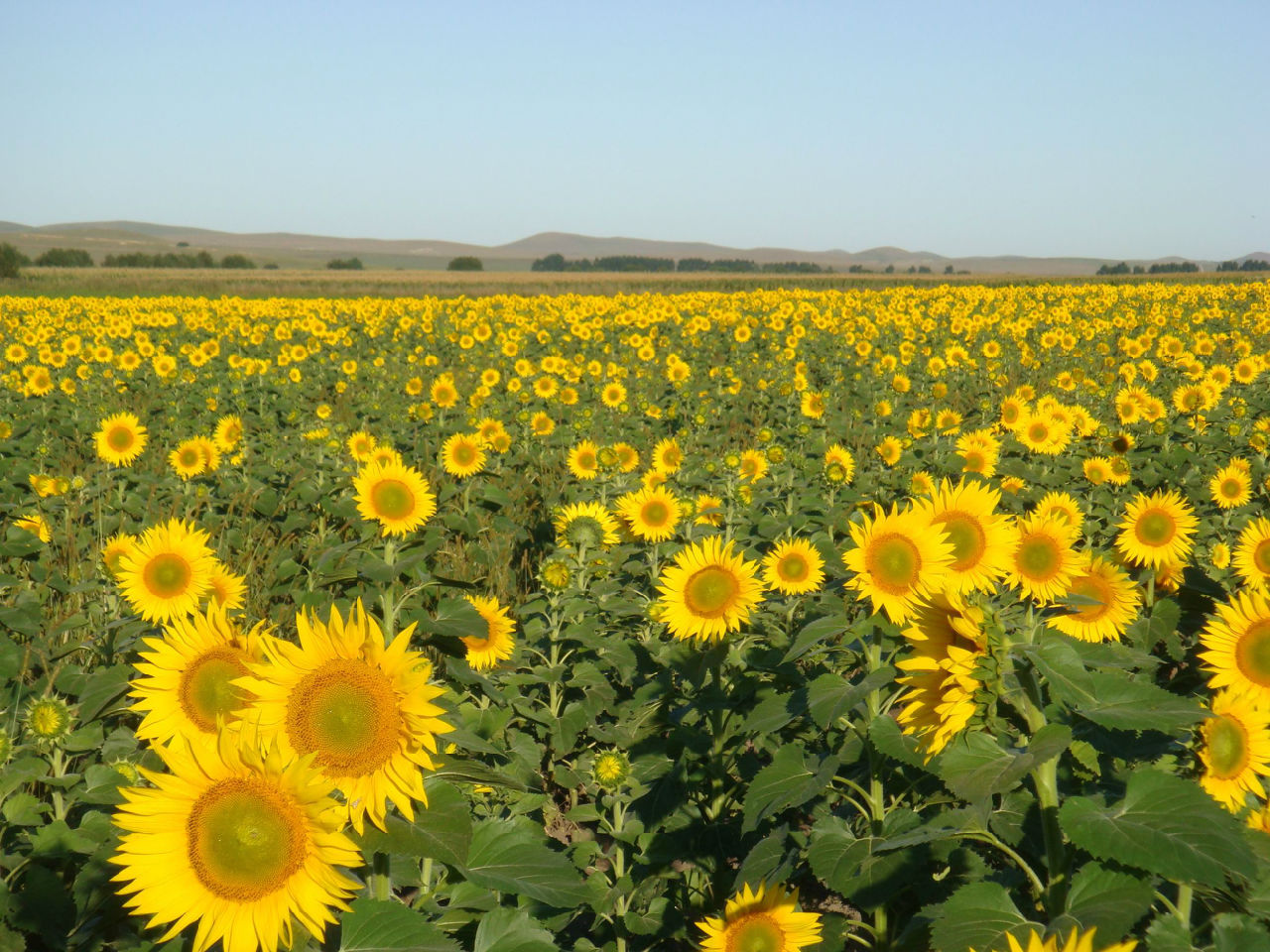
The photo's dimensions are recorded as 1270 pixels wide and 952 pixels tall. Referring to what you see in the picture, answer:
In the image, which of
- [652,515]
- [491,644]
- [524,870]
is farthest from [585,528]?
[524,870]

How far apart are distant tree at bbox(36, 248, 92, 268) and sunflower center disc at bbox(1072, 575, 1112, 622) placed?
285 feet

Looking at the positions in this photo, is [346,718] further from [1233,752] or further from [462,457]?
[462,457]

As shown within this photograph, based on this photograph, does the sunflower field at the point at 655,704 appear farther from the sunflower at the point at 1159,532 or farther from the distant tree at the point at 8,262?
the distant tree at the point at 8,262

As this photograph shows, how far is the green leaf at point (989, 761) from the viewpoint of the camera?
4.88 feet

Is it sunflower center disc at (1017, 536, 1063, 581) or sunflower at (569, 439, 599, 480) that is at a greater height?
sunflower center disc at (1017, 536, 1063, 581)

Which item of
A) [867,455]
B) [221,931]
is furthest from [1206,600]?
[867,455]

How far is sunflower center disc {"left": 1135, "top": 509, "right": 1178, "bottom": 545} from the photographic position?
13.0 feet

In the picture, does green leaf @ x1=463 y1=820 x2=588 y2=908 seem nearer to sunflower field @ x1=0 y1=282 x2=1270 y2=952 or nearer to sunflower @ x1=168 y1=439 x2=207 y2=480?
sunflower field @ x1=0 y1=282 x2=1270 y2=952

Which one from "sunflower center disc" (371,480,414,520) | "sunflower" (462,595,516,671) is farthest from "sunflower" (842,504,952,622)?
"sunflower center disc" (371,480,414,520)

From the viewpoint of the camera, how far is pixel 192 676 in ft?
6.31

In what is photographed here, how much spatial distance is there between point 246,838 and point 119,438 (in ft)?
23.3

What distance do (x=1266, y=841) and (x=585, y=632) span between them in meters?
2.84

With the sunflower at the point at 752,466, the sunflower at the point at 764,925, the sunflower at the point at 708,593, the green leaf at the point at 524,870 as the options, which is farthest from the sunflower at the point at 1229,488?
the green leaf at the point at 524,870

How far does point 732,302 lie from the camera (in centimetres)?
2655
